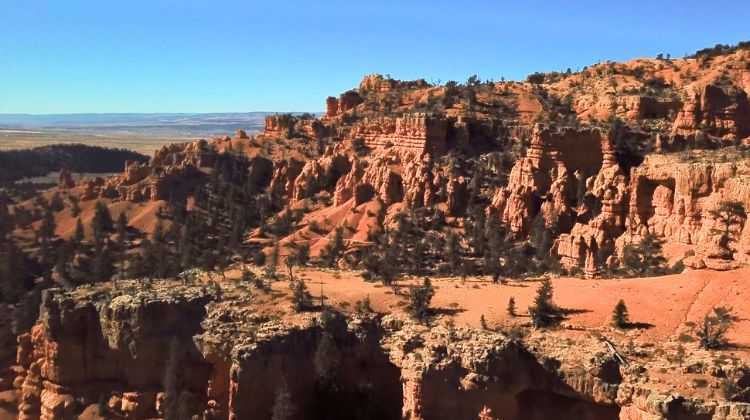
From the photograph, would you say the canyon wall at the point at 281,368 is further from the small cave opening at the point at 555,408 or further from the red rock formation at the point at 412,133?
the red rock formation at the point at 412,133

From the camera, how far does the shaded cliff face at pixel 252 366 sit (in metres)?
21.8

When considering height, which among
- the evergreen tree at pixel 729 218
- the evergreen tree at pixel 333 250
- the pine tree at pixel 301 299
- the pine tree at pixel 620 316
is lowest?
the evergreen tree at pixel 333 250

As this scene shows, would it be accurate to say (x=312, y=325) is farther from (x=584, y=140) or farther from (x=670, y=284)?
(x=584, y=140)

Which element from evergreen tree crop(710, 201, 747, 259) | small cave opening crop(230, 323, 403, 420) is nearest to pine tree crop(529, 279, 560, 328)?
small cave opening crop(230, 323, 403, 420)

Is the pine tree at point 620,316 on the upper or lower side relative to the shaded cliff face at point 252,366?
upper

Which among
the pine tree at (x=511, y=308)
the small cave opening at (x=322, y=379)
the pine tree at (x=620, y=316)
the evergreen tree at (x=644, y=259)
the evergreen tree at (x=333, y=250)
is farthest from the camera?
the evergreen tree at (x=333, y=250)

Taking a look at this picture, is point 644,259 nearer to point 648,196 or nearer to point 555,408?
point 648,196

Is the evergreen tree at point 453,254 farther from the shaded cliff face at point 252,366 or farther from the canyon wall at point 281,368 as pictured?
the shaded cliff face at point 252,366

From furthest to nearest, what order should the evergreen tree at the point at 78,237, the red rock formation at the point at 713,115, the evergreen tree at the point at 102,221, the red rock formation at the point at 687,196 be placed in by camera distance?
the evergreen tree at the point at 102,221 < the evergreen tree at the point at 78,237 < the red rock formation at the point at 713,115 < the red rock formation at the point at 687,196

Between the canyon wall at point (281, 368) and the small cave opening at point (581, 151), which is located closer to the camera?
the canyon wall at point (281, 368)

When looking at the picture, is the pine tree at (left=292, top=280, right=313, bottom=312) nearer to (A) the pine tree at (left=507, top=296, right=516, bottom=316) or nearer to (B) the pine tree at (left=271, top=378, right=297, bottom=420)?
(B) the pine tree at (left=271, top=378, right=297, bottom=420)

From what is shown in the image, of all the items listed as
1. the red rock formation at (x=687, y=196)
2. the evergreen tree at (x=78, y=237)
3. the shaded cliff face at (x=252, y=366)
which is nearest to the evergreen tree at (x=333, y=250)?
the shaded cliff face at (x=252, y=366)

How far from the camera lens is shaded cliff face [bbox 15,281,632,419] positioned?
21844 millimetres

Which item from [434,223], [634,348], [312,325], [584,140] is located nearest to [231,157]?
[434,223]
